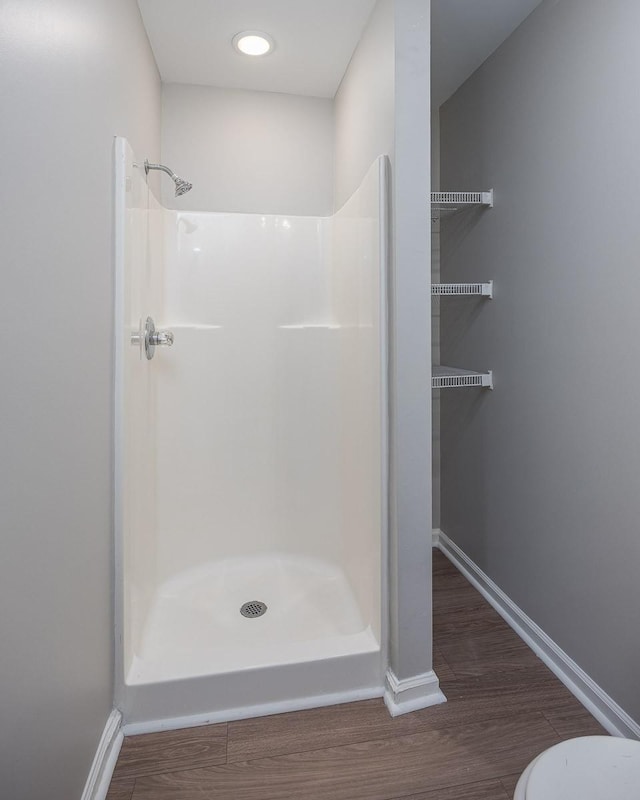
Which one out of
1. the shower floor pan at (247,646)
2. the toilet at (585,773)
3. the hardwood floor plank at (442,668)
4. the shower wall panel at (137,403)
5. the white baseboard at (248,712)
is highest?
the shower wall panel at (137,403)

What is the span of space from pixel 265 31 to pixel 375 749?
8.25 feet

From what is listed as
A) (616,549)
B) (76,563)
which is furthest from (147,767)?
(616,549)

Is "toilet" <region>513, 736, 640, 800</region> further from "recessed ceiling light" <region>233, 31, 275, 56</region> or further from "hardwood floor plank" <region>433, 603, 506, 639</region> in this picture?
"recessed ceiling light" <region>233, 31, 275, 56</region>

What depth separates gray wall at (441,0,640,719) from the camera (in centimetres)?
150

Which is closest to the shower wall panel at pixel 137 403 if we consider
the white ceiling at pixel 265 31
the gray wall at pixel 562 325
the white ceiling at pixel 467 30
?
the white ceiling at pixel 265 31

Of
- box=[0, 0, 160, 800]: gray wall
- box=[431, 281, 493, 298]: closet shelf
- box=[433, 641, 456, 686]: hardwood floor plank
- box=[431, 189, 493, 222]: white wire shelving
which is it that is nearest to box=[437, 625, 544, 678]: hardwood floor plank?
box=[433, 641, 456, 686]: hardwood floor plank

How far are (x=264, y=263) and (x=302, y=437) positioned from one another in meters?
0.81

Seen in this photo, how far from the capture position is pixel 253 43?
2031 millimetres

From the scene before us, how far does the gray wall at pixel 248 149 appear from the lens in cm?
239

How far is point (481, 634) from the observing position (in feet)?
6.66

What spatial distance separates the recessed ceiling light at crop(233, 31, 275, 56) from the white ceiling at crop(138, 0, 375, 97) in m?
0.02

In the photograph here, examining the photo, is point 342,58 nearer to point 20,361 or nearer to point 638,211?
point 638,211

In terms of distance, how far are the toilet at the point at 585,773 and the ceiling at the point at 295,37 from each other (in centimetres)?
222

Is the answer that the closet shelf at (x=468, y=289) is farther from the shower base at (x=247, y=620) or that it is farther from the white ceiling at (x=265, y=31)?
the shower base at (x=247, y=620)
